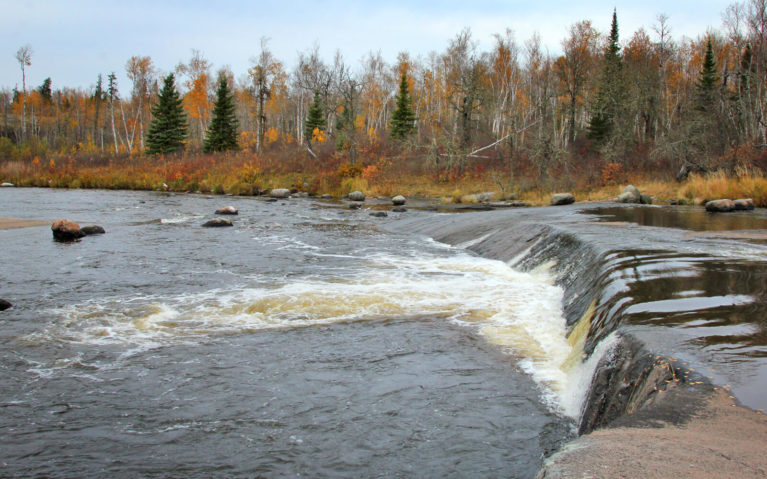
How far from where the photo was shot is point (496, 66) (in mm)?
53188

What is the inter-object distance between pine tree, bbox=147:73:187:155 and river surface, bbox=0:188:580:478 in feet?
132

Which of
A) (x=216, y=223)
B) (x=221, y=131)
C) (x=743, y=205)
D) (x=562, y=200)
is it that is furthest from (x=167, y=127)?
(x=743, y=205)

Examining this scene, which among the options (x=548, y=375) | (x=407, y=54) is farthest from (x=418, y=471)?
(x=407, y=54)

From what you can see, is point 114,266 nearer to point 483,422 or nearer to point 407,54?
point 483,422

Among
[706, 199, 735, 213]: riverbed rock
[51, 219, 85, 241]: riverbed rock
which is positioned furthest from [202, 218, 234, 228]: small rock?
[706, 199, 735, 213]: riverbed rock

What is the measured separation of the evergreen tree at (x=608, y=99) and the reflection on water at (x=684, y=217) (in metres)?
24.5

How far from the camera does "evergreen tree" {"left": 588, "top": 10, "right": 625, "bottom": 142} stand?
135 ft

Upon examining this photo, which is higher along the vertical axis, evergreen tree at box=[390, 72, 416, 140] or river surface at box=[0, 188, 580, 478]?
evergreen tree at box=[390, 72, 416, 140]

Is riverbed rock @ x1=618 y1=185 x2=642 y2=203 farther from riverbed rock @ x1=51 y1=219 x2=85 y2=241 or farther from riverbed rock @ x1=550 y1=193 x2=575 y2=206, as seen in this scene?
riverbed rock @ x1=51 y1=219 x2=85 y2=241

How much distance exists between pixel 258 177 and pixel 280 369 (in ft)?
112

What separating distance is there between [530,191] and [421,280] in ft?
65.9

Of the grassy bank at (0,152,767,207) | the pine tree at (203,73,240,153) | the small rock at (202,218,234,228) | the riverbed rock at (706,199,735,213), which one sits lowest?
the small rock at (202,218,234,228)

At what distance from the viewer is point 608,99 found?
41.3 meters

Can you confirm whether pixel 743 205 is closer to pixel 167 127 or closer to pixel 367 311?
pixel 367 311
